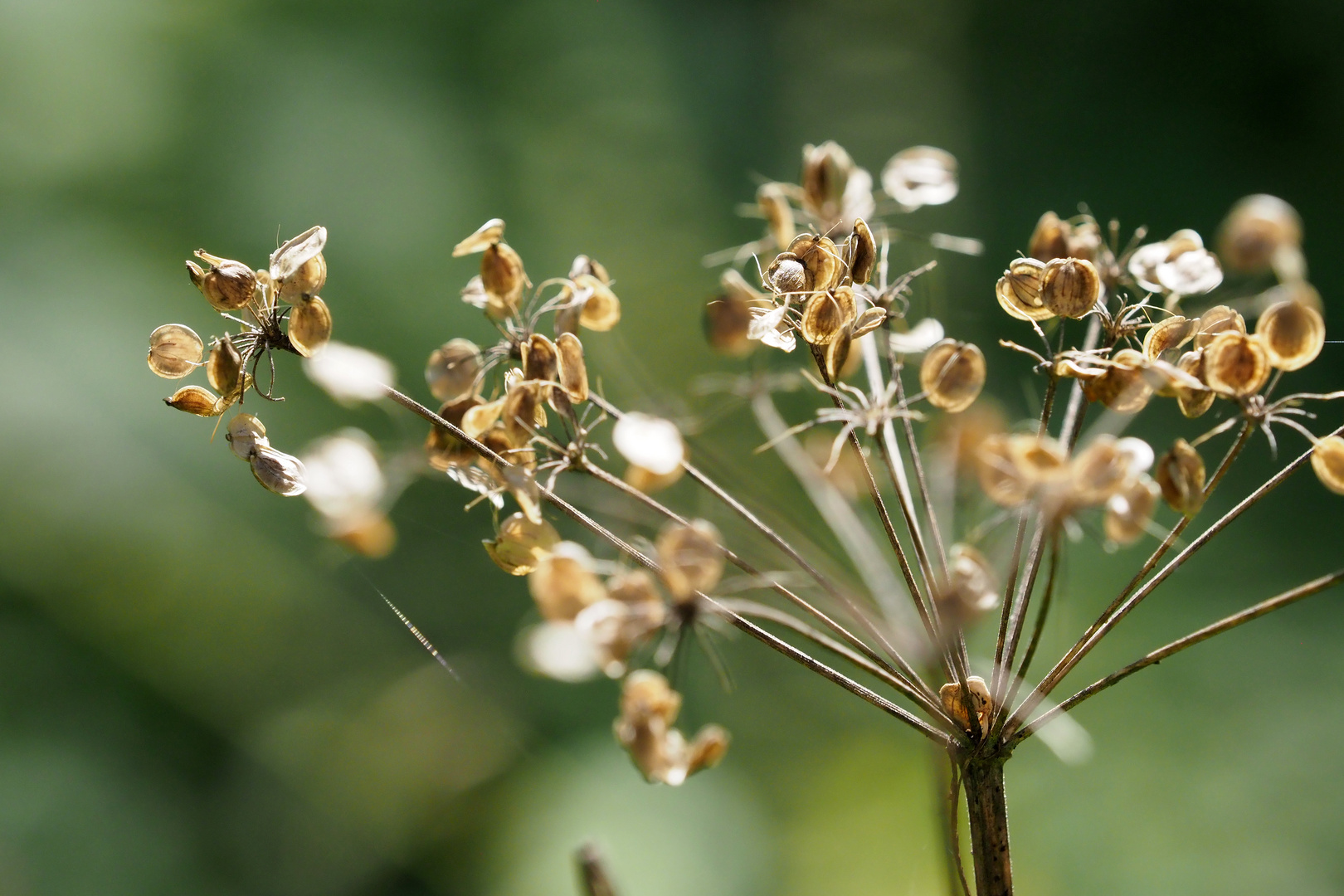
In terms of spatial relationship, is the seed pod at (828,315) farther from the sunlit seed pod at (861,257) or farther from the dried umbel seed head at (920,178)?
the dried umbel seed head at (920,178)

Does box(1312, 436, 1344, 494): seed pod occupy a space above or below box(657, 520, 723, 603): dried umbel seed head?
above

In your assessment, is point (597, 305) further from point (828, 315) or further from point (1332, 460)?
point (1332, 460)

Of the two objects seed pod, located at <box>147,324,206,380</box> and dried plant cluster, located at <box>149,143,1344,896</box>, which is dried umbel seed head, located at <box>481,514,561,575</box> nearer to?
dried plant cluster, located at <box>149,143,1344,896</box>

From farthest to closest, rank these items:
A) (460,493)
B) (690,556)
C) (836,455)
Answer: (460,493) < (836,455) < (690,556)

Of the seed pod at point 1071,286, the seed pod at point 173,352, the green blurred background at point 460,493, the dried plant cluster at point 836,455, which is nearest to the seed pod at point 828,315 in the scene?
the dried plant cluster at point 836,455

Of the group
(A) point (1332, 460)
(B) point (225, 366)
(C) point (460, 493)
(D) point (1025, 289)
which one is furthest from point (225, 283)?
(C) point (460, 493)

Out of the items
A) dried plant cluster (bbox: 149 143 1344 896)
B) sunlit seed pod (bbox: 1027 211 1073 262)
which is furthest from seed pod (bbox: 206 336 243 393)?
sunlit seed pod (bbox: 1027 211 1073 262)
